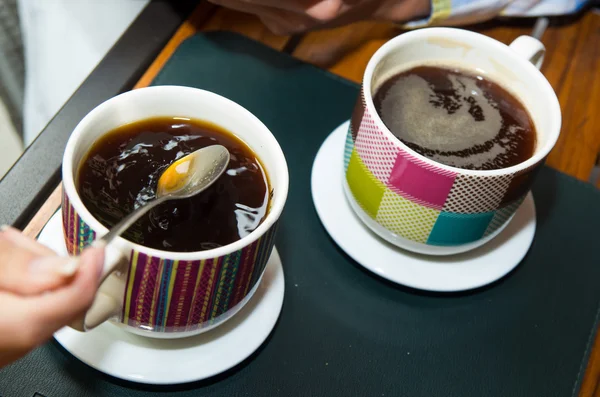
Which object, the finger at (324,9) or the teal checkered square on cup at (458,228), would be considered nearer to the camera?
the teal checkered square on cup at (458,228)

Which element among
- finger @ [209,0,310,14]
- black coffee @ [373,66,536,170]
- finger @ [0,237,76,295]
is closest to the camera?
finger @ [0,237,76,295]

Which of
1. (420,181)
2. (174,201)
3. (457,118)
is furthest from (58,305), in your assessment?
(457,118)

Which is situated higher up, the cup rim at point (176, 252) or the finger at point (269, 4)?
the cup rim at point (176, 252)

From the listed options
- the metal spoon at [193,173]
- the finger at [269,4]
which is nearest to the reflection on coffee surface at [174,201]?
the metal spoon at [193,173]

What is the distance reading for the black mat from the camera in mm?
516

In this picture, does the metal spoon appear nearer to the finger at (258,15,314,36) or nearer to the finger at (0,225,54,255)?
the finger at (0,225,54,255)

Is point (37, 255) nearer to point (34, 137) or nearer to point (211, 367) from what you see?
point (211, 367)

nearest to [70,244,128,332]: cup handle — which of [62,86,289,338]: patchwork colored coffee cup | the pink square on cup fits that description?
[62,86,289,338]: patchwork colored coffee cup

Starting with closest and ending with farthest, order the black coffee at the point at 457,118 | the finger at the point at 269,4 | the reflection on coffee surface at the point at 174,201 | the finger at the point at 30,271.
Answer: the finger at the point at 30,271
the reflection on coffee surface at the point at 174,201
the black coffee at the point at 457,118
the finger at the point at 269,4

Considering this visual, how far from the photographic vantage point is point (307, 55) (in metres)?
0.78

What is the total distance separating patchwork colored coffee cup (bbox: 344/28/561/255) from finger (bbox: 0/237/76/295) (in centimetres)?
30

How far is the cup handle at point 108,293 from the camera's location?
0.37 metres

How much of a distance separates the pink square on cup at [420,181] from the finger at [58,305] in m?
0.27

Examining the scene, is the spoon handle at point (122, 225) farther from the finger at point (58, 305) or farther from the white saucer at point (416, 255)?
the white saucer at point (416, 255)
